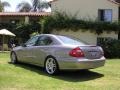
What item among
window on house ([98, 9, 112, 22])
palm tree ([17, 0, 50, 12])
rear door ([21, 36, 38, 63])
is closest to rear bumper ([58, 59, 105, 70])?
rear door ([21, 36, 38, 63])

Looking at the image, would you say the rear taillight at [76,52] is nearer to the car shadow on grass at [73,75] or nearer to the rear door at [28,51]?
the car shadow on grass at [73,75]

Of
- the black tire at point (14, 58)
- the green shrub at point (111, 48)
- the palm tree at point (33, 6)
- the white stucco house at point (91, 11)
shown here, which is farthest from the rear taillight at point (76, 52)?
the palm tree at point (33, 6)

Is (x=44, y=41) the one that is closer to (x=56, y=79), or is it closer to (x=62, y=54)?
(x=62, y=54)

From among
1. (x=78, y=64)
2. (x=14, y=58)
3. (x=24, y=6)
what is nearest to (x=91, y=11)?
(x=14, y=58)

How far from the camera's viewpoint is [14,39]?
3606 cm

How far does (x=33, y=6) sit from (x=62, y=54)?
49.4m

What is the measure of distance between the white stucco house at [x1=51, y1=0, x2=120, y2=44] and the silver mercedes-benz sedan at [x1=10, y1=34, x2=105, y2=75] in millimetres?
14735

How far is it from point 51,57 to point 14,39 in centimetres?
2366

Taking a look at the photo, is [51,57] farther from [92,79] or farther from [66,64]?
[92,79]

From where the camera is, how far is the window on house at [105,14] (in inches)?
1171

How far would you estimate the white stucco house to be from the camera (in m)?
28.7

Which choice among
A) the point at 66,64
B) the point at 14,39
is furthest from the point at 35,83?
the point at 14,39

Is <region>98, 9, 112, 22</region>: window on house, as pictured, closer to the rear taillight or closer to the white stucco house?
the white stucco house

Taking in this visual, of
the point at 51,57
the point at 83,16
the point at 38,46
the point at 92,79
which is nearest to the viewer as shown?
the point at 92,79
